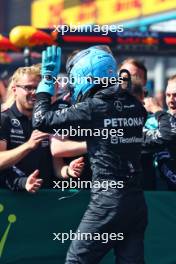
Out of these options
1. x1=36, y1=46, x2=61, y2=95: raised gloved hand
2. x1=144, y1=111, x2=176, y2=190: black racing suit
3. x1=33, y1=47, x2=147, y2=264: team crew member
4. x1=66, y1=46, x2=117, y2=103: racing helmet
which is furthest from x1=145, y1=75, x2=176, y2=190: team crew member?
x1=36, y1=46, x2=61, y2=95: raised gloved hand

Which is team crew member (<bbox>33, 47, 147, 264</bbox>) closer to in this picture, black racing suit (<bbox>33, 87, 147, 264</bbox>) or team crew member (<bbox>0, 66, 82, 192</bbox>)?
black racing suit (<bbox>33, 87, 147, 264</bbox>)

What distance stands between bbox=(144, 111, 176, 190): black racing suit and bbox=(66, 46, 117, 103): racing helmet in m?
0.79

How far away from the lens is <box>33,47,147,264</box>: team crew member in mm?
3607

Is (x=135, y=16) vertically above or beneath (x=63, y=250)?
above

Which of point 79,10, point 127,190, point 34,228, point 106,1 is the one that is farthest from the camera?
point 79,10

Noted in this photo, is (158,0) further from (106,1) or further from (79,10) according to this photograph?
(79,10)

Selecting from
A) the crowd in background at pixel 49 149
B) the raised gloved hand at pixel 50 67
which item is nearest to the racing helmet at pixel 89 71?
the raised gloved hand at pixel 50 67

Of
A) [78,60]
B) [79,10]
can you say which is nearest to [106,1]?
[79,10]

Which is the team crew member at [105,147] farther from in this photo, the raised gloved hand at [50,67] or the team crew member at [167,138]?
the team crew member at [167,138]

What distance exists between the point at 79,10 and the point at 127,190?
15129mm

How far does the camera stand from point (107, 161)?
3.63 metres

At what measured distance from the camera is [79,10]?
18297 mm

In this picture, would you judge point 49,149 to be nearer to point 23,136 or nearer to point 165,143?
point 23,136

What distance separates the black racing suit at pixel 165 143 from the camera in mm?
4367
